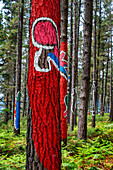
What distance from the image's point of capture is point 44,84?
2270 mm

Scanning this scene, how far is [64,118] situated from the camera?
5.36 m

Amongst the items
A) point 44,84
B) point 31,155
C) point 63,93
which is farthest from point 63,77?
point 31,155

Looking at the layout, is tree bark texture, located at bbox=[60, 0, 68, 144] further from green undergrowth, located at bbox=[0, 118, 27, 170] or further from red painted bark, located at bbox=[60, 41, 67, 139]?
green undergrowth, located at bbox=[0, 118, 27, 170]

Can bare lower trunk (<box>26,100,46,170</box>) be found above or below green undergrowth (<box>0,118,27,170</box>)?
above

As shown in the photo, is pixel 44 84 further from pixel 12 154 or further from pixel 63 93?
pixel 12 154

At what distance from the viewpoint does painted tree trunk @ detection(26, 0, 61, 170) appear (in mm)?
2178

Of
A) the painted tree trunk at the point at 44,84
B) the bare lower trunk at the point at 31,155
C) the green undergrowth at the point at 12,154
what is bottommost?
the green undergrowth at the point at 12,154

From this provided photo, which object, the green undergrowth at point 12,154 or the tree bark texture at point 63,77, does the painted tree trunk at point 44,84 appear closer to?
the green undergrowth at point 12,154

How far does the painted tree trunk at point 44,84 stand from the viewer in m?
2.18

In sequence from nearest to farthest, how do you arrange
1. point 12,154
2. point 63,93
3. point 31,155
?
point 31,155 < point 63,93 < point 12,154

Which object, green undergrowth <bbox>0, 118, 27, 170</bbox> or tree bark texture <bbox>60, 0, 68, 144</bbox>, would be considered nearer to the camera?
green undergrowth <bbox>0, 118, 27, 170</bbox>

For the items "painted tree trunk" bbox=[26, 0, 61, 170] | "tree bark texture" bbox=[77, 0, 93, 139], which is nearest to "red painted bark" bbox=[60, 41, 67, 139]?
"tree bark texture" bbox=[77, 0, 93, 139]

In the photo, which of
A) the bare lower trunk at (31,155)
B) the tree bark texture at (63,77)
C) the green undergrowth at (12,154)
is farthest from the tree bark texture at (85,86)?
the bare lower trunk at (31,155)

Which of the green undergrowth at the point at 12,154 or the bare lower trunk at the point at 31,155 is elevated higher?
the bare lower trunk at the point at 31,155
